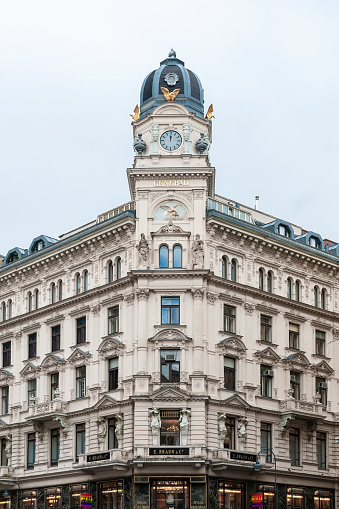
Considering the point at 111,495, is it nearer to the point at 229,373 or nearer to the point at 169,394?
the point at 169,394

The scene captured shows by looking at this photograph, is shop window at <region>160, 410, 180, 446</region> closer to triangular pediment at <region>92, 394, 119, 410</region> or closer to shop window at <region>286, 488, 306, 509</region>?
triangular pediment at <region>92, 394, 119, 410</region>

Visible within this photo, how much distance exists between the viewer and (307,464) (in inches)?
2992

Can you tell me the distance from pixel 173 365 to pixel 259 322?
9.71m

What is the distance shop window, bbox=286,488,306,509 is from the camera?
7419 centimetres

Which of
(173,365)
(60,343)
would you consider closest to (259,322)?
(173,365)

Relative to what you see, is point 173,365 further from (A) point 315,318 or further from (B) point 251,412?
(A) point 315,318

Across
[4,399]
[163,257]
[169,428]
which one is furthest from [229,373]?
[4,399]

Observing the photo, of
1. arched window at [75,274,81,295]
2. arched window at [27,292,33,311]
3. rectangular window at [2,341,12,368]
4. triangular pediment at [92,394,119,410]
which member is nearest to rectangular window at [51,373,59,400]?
triangular pediment at [92,394,119,410]

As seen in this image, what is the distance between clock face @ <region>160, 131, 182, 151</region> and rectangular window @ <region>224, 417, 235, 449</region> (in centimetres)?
2208

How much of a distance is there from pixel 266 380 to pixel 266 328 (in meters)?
4.38

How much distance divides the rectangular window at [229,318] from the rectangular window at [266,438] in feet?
26.1

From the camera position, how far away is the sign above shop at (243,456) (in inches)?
2712

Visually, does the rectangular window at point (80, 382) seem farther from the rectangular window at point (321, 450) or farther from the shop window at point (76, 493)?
the rectangular window at point (321, 450)

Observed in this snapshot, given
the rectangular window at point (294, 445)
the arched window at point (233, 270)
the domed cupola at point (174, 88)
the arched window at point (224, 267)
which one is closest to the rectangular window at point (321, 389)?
the rectangular window at point (294, 445)
